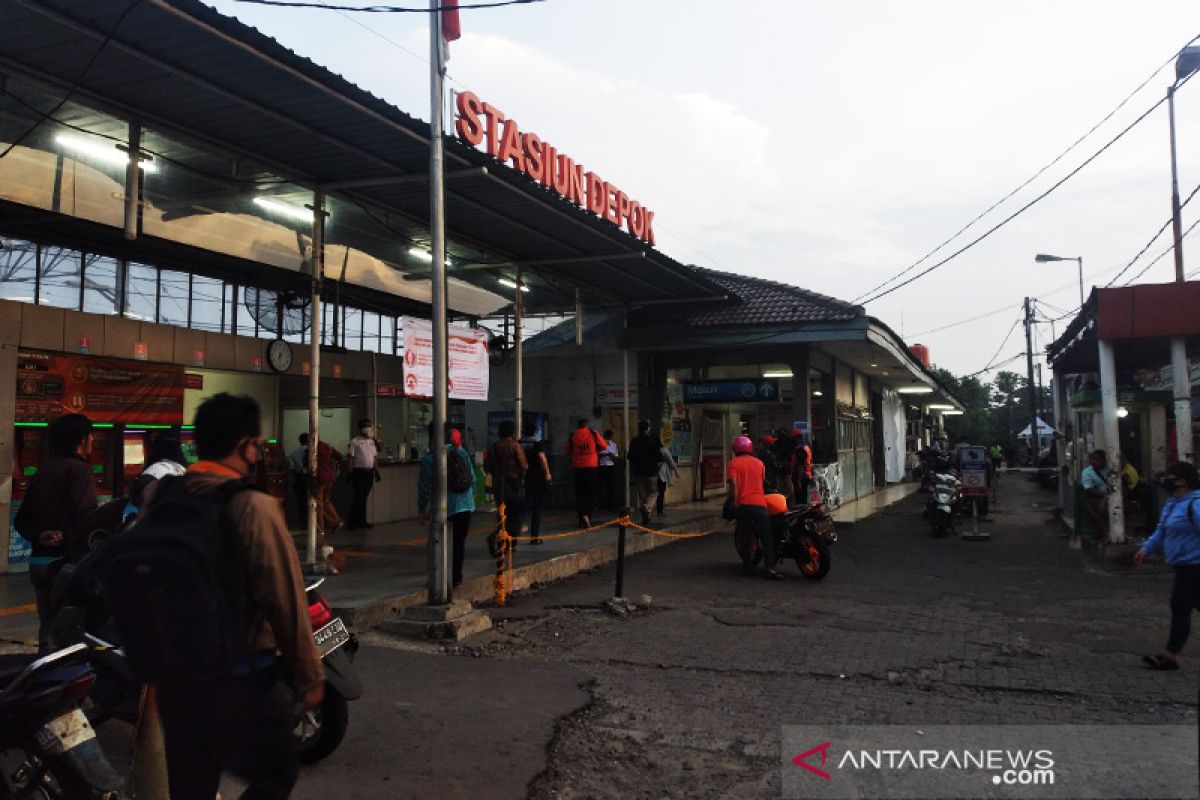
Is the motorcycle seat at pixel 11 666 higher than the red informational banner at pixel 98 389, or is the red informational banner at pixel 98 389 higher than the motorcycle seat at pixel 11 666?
the red informational banner at pixel 98 389

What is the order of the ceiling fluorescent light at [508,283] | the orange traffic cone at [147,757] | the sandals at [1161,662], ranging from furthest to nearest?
the ceiling fluorescent light at [508,283] → the sandals at [1161,662] → the orange traffic cone at [147,757]

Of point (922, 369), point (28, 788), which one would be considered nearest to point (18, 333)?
point (28, 788)

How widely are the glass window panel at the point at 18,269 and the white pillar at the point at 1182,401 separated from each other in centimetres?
1386

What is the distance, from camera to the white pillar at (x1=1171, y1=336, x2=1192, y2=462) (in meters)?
10.2

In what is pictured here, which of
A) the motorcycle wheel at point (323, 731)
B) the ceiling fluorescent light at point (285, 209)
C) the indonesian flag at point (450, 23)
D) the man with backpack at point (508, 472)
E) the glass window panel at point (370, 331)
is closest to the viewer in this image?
the motorcycle wheel at point (323, 731)

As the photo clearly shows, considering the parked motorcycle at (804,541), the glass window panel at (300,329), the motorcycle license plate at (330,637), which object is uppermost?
the glass window panel at (300,329)

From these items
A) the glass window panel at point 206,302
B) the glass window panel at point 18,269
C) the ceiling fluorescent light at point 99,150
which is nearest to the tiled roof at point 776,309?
the glass window panel at point 206,302

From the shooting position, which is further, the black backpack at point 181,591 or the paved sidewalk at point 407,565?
the paved sidewalk at point 407,565

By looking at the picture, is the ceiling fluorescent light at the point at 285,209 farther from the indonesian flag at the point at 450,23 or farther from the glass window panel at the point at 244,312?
the indonesian flag at the point at 450,23

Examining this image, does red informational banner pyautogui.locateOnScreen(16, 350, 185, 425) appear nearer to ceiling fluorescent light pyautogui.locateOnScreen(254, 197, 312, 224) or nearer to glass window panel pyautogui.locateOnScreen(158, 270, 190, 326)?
glass window panel pyautogui.locateOnScreen(158, 270, 190, 326)

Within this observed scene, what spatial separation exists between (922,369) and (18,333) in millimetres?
22535

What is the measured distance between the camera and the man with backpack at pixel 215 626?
2453mm

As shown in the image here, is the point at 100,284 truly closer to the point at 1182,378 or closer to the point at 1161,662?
the point at 1161,662

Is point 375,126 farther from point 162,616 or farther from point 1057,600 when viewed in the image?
point 1057,600
